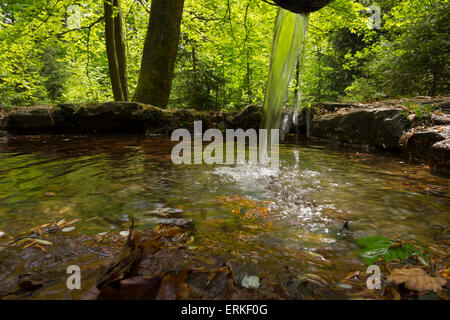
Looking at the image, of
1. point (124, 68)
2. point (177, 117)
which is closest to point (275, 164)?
point (177, 117)

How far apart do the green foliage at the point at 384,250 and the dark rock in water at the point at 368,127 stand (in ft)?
12.7

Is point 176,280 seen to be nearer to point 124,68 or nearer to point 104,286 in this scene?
point 104,286

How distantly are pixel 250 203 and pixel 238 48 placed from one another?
1017cm

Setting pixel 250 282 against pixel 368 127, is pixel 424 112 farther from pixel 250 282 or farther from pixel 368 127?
pixel 250 282

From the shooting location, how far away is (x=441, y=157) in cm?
310

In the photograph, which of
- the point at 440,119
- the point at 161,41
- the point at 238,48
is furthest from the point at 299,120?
the point at 238,48

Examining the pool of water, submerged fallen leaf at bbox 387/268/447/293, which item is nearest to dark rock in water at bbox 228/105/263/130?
the pool of water

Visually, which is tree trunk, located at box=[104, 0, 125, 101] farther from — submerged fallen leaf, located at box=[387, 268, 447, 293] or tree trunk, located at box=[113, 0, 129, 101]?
submerged fallen leaf, located at box=[387, 268, 447, 293]

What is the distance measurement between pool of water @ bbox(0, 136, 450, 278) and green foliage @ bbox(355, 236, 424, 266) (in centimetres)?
6

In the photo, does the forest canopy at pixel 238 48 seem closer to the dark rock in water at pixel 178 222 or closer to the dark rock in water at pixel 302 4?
the dark rock in water at pixel 302 4

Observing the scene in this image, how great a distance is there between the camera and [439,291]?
38.4 inches

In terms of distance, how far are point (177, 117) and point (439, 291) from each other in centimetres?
Result: 706

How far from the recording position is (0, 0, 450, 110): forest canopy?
7.03m

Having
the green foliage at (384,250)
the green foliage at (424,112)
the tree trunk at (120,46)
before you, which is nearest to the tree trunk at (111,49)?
the tree trunk at (120,46)
